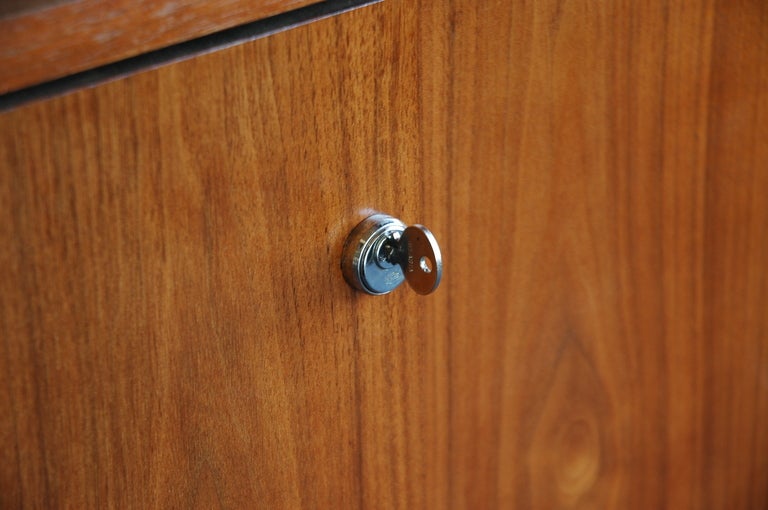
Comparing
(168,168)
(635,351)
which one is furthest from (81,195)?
(635,351)

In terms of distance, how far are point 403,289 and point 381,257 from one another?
0.9 inches

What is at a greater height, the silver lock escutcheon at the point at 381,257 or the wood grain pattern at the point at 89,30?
A: the wood grain pattern at the point at 89,30

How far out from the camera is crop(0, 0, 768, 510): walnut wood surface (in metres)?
0.21

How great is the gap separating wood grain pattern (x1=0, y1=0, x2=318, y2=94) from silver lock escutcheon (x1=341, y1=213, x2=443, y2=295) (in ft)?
0.24

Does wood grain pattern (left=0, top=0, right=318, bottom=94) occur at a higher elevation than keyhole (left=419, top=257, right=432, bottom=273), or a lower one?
higher

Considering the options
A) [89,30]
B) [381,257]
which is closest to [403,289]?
[381,257]

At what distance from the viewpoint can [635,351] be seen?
0.36 meters

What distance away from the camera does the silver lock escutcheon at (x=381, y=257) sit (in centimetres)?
24

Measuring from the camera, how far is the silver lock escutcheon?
0.24m

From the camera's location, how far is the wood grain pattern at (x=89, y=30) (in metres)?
0.17

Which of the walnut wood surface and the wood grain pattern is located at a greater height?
the wood grain pattern

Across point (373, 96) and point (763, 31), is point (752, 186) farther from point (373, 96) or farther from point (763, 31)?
A: point (373, 96)

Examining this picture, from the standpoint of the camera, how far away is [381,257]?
9.9 inches

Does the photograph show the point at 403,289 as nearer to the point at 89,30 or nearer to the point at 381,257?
the point at 381,257
